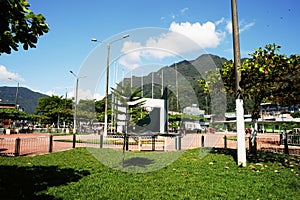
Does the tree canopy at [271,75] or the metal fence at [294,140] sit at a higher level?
the tree canopy at [271,75]

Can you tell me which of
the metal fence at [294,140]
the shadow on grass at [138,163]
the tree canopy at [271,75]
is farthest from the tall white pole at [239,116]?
the metal fence at [294,140]

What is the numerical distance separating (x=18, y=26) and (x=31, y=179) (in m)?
3.55

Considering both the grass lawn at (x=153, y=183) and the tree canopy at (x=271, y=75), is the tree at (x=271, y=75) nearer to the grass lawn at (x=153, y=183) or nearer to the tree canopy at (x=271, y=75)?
the tree canopy at (x=271, y=75)

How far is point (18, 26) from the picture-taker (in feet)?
10.6

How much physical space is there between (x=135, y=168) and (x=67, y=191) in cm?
270

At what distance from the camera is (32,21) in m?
3.27

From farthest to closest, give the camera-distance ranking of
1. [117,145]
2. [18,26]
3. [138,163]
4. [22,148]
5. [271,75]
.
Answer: [117,145], [22,148], [138,163], [271,75], [18,26]

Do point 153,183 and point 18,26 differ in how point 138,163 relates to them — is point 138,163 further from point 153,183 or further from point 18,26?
point 18,26

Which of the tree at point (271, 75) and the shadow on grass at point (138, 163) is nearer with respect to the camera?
the tree at point (271, 75)

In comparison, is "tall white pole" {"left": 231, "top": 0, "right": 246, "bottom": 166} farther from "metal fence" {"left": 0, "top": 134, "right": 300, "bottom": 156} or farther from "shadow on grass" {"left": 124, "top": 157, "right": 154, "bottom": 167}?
"metal fence" {"left": 0, "top": 134, "right": 300, "bottom": 156}

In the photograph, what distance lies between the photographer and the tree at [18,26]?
3.11m

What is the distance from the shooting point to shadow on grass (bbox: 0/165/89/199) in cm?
413

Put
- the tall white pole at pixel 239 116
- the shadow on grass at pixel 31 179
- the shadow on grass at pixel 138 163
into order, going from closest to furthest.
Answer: the shadow on grass at pixel 31 179
the tall white pole at pixel 239 116
the shadow on grass at pixel 138 163

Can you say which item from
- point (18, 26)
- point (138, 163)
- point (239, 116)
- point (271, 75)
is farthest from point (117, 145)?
point (18, 26)
